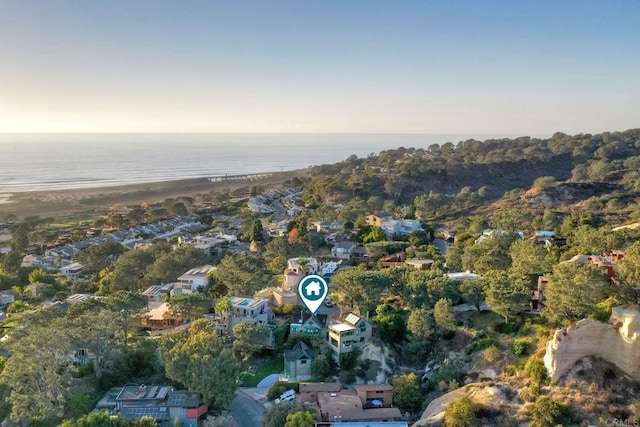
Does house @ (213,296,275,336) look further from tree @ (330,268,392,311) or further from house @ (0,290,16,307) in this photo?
house @ (0,290,16,307)

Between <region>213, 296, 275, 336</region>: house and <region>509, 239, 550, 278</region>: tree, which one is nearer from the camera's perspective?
<region>213, 296, 275, 336</region>: house

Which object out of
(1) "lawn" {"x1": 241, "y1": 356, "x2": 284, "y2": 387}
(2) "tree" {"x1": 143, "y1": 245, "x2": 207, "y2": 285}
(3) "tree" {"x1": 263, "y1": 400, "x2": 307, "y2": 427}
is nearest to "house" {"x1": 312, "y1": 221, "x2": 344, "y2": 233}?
(2) "tree" {"x1": 143, "y1": 245, "x2": 207, "y2": 285}

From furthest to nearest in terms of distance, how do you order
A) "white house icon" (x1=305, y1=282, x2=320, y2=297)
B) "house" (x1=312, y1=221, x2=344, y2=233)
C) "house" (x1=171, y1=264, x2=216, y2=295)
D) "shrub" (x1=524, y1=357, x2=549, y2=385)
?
"house" (x1=312, y1=221, x2=344, y2=233) → "house" (x1=171, y1=264, x2=216, y2=295) → "white house icon" (x1=305, y1=282, x2=320, y2=297) → "shrub" (x1=524, y1=357, x2=549, y2=385)

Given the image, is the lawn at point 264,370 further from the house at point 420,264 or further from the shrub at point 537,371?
the house at point 420,264

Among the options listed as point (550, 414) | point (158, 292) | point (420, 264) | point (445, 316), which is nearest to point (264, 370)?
point (445, 316)

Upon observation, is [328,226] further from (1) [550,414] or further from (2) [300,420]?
(1) [550,414]
